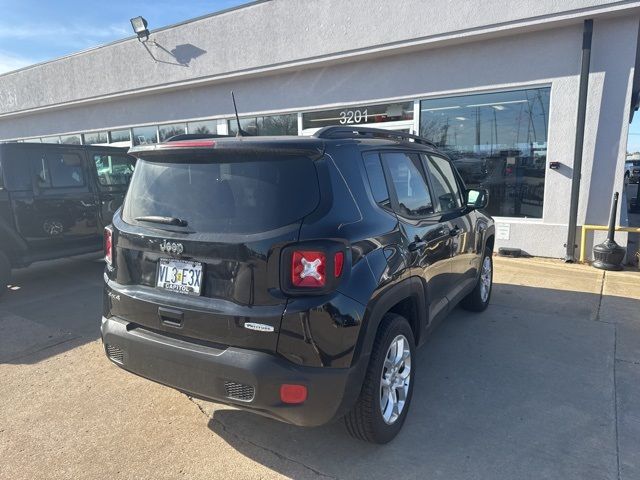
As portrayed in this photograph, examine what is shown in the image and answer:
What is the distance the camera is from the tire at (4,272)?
5.60 m

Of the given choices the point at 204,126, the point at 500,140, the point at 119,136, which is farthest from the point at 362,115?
the point at 119,136

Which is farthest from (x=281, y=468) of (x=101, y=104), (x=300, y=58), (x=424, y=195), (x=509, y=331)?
(x=101, y=104)

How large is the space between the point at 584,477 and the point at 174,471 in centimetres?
228

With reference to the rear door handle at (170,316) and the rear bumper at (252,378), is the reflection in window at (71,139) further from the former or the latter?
the rear bumper at (252,378)

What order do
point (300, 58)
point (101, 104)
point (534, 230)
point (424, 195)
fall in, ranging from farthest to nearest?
point (101, 104) < point (300, 58) < point (534, 230) < point (424, 195)

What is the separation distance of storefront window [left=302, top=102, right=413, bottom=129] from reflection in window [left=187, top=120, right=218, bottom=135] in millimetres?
2817

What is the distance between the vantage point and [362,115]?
9.12 m

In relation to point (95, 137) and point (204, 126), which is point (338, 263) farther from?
point (95, 137)

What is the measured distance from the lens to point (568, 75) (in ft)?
23.5

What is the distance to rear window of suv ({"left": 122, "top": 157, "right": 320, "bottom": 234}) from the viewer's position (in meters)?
2.33

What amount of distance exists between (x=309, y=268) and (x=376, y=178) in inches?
35.2

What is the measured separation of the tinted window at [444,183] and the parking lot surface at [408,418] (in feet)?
4.36

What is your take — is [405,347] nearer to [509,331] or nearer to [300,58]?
[509,331]

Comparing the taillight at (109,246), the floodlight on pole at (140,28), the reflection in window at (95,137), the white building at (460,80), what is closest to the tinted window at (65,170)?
the taillight at (109,246)
